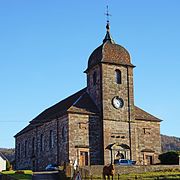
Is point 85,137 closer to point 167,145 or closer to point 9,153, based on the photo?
point 9,153

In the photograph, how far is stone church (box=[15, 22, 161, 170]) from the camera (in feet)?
155

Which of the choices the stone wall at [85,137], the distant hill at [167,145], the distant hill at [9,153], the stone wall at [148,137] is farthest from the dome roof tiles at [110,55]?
the distant hill at [167,145]

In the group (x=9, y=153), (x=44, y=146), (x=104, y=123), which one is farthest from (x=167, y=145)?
(x=104, y=123)

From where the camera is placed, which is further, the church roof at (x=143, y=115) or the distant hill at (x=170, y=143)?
the distant hill at (x=170, y=143)

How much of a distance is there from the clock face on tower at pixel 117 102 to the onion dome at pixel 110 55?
4.22 m

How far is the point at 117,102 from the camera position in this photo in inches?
1971

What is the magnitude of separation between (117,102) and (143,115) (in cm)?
516

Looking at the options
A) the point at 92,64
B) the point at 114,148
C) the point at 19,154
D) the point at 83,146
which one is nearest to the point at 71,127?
the point at 83,146

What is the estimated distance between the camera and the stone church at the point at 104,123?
4731 centimetres

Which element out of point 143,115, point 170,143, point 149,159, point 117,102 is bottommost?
point 149,159

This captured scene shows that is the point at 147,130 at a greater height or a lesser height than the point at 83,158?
greater

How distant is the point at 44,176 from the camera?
126 ft

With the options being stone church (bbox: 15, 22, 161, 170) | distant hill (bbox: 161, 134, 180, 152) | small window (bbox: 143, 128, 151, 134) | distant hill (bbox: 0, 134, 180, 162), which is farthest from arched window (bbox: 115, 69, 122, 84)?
distant hill (bbox: 161, 134, 180, 152)

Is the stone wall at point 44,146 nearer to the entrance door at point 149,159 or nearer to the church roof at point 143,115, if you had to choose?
the church roof at point 143,115
